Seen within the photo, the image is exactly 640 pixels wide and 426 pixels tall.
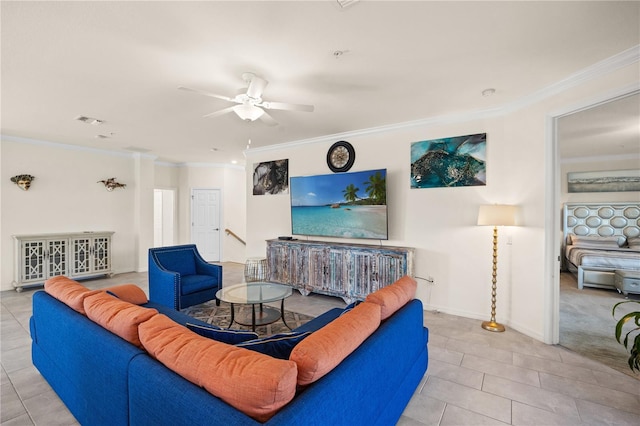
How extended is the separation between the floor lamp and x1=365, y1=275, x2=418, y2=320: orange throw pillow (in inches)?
61.5

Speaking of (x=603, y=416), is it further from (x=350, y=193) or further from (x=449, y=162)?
(x=350, y=193)

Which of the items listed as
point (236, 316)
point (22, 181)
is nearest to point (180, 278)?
point (236, 316)

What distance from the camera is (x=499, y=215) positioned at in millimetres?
3158

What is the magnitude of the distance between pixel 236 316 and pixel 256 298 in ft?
2.80

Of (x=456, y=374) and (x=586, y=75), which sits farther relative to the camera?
(x=586, y=75)

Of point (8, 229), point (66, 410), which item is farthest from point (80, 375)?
point (8, 229)

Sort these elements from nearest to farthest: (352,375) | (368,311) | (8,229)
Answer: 1. (352,375)
2. (368,311)
3. (8,229)

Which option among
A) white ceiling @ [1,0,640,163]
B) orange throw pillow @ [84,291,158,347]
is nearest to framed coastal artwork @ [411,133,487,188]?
white ceiling @ [1,0,640,163]

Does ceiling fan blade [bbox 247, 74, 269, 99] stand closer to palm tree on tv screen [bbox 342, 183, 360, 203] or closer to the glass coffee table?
the glass coffee table

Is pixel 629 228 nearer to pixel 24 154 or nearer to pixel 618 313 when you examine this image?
pixel 618 313

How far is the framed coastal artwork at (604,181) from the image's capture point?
5816mm

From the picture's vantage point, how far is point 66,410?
6.44 feet

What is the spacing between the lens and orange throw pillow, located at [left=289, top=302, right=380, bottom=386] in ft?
3.69

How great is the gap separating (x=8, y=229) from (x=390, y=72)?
6444mm
